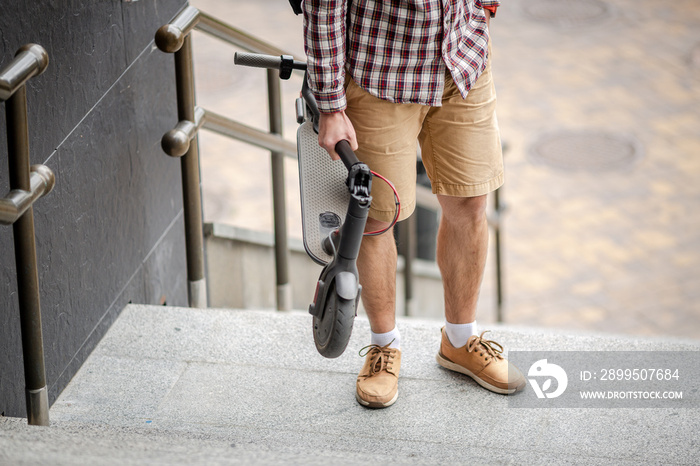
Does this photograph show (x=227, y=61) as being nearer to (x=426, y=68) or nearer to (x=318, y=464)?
(x=426, y=68)

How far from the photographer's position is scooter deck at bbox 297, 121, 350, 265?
7.61 feet

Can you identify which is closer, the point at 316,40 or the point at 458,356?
the point at 316,40

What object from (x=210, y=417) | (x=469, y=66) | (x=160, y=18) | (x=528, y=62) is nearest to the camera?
(x=469, y=66)

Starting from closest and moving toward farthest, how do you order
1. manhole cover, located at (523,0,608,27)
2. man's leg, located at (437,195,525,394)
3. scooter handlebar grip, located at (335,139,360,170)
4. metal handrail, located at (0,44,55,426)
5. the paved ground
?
metal handrail, located at (0,44,55,426) → scooter handlebar grip, located at (335,139,360,170) → man's leg, located at (437,195,525,394) → the paved ground → manhole cover, located at (523,0,608,27)

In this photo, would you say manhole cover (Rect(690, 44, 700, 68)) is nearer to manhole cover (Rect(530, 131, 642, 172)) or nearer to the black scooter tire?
manhole cover (Rect(530, 131, 642, 172))

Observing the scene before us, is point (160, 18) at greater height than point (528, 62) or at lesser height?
greater

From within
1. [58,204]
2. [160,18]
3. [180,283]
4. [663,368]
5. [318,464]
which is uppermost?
[160,18]

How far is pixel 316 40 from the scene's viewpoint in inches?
83.9

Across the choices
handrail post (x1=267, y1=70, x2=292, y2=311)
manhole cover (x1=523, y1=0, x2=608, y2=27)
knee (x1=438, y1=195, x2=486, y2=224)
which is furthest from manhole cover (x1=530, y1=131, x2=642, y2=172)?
knee (x1=438, y1=195, x2=486, y2=224)

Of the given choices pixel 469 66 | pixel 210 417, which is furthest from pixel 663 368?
pixel 210 417

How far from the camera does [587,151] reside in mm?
7781

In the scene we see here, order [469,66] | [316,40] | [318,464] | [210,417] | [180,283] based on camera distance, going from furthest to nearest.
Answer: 1. [180,283]
2. [210,417]
3. [469,66]
4. [316,40]
5. [318,464]

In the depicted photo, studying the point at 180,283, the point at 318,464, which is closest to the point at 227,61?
the point at 180,283

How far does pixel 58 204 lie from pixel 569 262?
4697 millimetres
